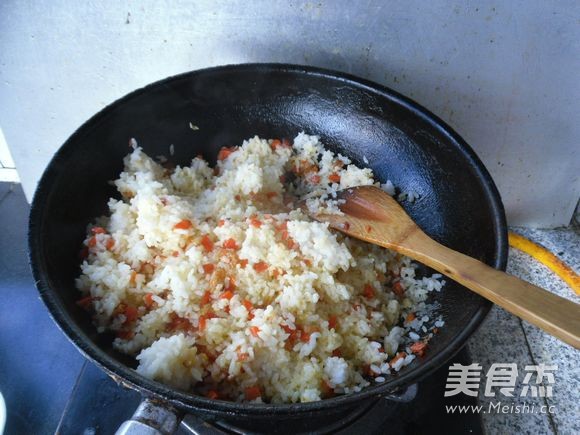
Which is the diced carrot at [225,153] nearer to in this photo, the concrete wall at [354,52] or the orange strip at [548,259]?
the concrete wall at [354,52]

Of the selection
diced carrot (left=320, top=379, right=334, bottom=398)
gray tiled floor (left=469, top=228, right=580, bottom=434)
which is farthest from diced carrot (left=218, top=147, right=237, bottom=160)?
gray tiled floor (left=469, top=228, right=580, bottom=434)

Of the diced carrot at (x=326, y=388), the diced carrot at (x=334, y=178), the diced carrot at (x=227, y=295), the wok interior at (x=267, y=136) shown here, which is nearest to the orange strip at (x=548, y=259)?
the wok interior at (x=267, y=136)

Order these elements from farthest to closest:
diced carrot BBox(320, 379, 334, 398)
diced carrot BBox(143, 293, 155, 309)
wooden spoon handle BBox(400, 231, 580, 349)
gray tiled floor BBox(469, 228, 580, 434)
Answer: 1. gray tiled floor BBox(469, 228, 580, 434)
2. diced carrot BBox(143, 293, 155, 309)
3. diced carrot BBox(320, 379, 334, 398)
4. wooden spoon handle BBox(400, 231, 580, 349)

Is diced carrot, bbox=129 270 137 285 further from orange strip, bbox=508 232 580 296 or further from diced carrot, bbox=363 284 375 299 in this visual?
orange strip, bbox=508 232 580 296

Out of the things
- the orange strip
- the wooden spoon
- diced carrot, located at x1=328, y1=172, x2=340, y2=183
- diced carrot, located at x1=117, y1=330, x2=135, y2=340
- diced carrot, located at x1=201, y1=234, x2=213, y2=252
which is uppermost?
the wooden spoon

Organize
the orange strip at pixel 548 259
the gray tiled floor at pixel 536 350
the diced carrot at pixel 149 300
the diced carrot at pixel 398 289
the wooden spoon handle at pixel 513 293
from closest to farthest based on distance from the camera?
1. the wooden spoon handle at pixel 513 293
2. the diced carrot at pixel 149 300
3. the diced carrot at pixel 398 289
4. the gray tiled floor at pixel 536 350
5. the orange strip at pixel 548 259

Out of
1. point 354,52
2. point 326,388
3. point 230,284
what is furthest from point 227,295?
point 354,52

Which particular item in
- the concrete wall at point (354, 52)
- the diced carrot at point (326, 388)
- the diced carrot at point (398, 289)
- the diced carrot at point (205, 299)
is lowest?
the diced carrot at point (326, 388)

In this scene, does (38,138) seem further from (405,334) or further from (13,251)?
(405,334)
